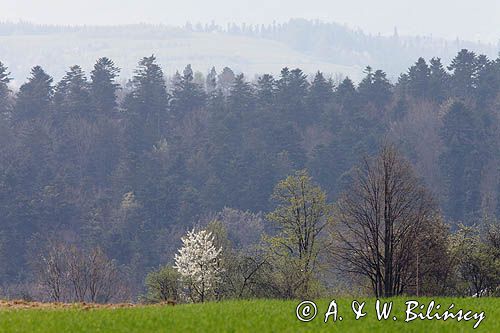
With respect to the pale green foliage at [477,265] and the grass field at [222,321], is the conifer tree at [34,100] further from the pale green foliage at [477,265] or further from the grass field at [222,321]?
the grass field at [222,321]

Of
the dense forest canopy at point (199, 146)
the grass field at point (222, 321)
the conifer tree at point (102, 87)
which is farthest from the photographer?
the conifer tree at point (102, 87)

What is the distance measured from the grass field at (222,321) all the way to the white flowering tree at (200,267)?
96.7 feet

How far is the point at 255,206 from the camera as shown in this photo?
401 ft

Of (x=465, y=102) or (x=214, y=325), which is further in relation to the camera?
(x=465, y=102)

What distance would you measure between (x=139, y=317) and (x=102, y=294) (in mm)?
63075

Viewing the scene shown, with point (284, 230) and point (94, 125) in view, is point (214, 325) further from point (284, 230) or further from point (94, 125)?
point (94, 125)

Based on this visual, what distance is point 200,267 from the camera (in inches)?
2275

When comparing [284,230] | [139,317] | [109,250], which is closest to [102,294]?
[109,250]

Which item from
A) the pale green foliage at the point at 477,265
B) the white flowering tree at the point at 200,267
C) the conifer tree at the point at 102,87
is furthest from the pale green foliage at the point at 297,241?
the conifer tree at the point at 102,87

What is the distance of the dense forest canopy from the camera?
114 metres

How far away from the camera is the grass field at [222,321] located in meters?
21.6

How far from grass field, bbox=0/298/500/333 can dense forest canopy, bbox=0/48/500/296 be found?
82285mm

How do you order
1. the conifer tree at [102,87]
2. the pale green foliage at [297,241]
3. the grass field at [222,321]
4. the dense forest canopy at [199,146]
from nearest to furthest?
1. the grass field at [222,321]
2. the pale green foliage at [297,241]
3. the dense forest canopy at [199,146]
4. the conifer tree at [102,87]

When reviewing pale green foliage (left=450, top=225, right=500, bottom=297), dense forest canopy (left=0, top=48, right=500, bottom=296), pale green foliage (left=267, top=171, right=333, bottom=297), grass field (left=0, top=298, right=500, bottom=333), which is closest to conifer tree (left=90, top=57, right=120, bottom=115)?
dense forest canopy (left=0, top=48, right=500, bottom=296)
